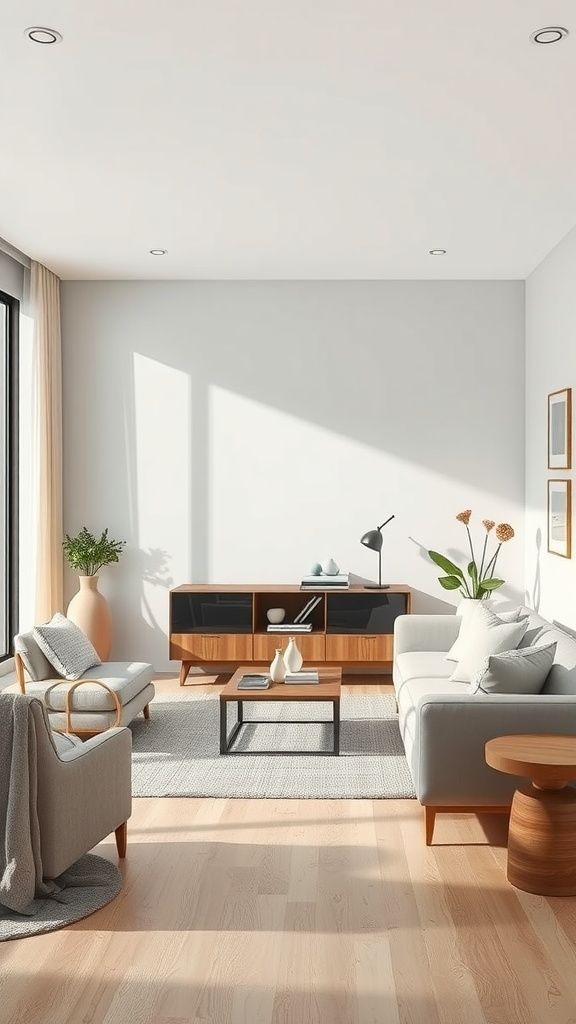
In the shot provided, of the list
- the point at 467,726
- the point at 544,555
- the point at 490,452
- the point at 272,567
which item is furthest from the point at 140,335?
the point at 467,726

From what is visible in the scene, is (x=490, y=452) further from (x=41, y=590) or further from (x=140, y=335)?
(x=41, y=590)

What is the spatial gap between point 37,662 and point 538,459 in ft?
11.5

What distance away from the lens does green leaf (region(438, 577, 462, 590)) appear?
6770 millimetres

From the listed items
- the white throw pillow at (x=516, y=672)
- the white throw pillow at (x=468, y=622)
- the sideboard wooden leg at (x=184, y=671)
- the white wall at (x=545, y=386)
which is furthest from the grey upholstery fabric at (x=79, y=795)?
the sideboard wooden leg at (x=184, y=671)

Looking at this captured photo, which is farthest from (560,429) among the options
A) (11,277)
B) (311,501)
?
(11,277)

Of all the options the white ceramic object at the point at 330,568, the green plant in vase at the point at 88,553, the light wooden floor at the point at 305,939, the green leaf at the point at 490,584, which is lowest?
the light wooden floor at the point at 305,939

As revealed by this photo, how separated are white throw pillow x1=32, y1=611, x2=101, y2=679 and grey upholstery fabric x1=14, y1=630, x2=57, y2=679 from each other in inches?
1.0

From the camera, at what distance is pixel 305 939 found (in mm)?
2977

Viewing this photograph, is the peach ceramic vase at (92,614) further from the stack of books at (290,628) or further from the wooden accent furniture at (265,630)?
the stack of books at (290,628)

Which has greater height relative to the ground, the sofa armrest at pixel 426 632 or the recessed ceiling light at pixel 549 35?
the recessed ceiling light at pixel 549 35

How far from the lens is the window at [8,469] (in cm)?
674

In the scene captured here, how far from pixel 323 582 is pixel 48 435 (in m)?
2.15

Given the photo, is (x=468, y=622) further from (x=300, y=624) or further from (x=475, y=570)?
(x=300, y=624)

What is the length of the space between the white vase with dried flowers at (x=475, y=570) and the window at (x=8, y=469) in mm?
2895
